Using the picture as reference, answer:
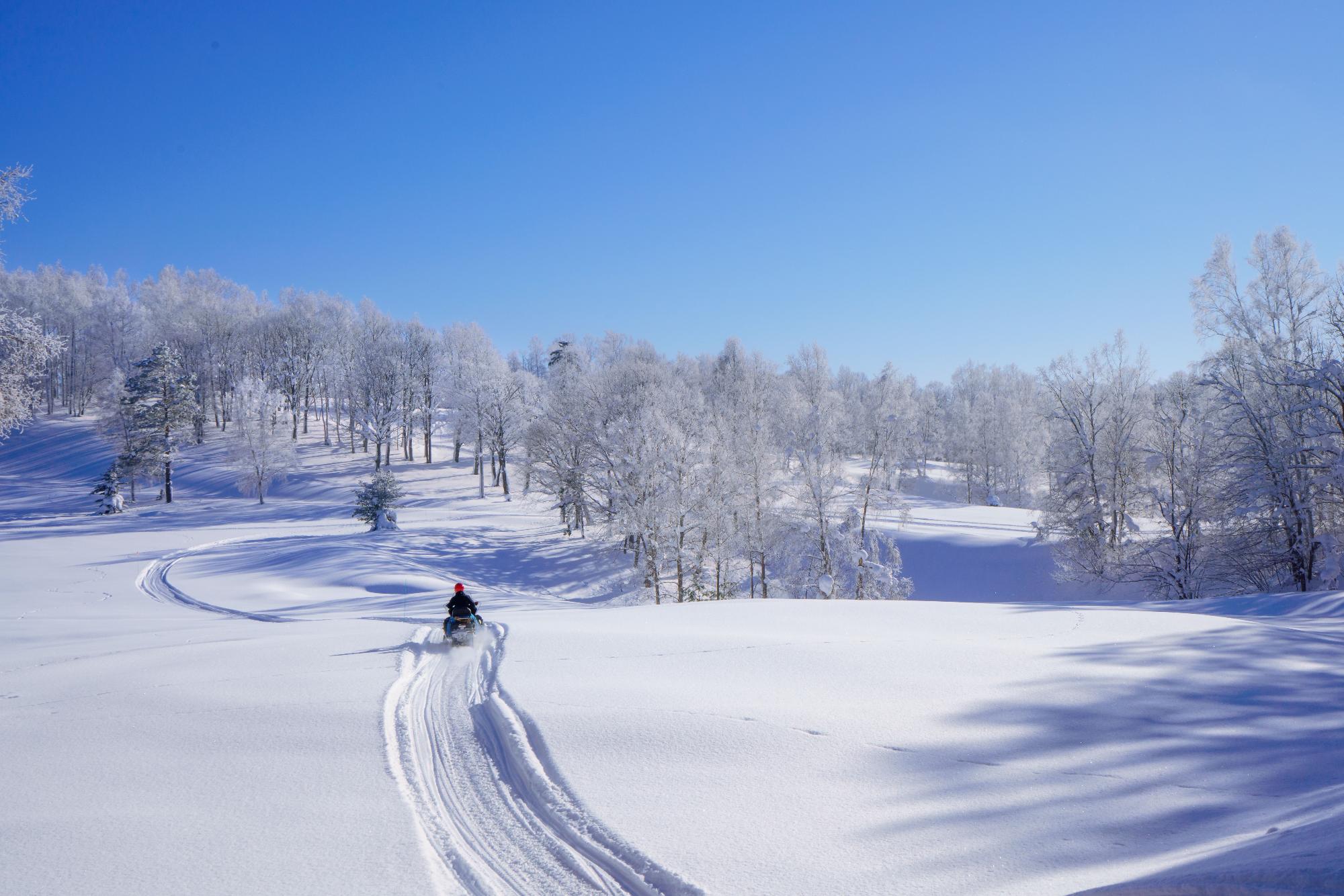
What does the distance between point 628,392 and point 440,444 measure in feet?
130

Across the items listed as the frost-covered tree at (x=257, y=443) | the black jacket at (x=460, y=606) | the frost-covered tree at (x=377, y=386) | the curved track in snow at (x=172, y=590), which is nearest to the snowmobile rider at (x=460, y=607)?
the black jacket at (x=460, y=606)

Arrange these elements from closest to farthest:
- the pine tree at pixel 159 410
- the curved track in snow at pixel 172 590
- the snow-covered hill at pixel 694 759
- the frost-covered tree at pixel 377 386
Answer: the snow-covered hill at pixel 694 759 → the curved track in snow at pixel 172 590 → the pine tree at pixel 159 410 → the frost-covered tree at pixel 377 386

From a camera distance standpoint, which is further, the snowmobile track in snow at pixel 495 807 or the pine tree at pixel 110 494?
the pine tree at pixel 110 494

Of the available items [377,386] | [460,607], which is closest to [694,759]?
[460,607]

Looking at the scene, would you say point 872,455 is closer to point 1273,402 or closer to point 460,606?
point 1273,402

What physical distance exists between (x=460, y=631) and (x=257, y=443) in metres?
44.2

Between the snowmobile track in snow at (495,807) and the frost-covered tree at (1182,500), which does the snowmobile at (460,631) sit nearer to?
the snowmobile track in snow at (495,807)

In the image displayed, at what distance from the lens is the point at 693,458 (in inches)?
1055

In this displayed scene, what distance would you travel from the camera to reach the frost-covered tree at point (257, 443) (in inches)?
1790

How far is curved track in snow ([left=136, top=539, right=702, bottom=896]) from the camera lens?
365cm

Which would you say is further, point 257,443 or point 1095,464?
point 257,443

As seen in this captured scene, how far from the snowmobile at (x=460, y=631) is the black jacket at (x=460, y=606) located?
0.08 metres

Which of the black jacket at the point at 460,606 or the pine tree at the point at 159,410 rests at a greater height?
the pine tree at the point at 159,410

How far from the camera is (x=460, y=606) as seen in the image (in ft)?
33.7
